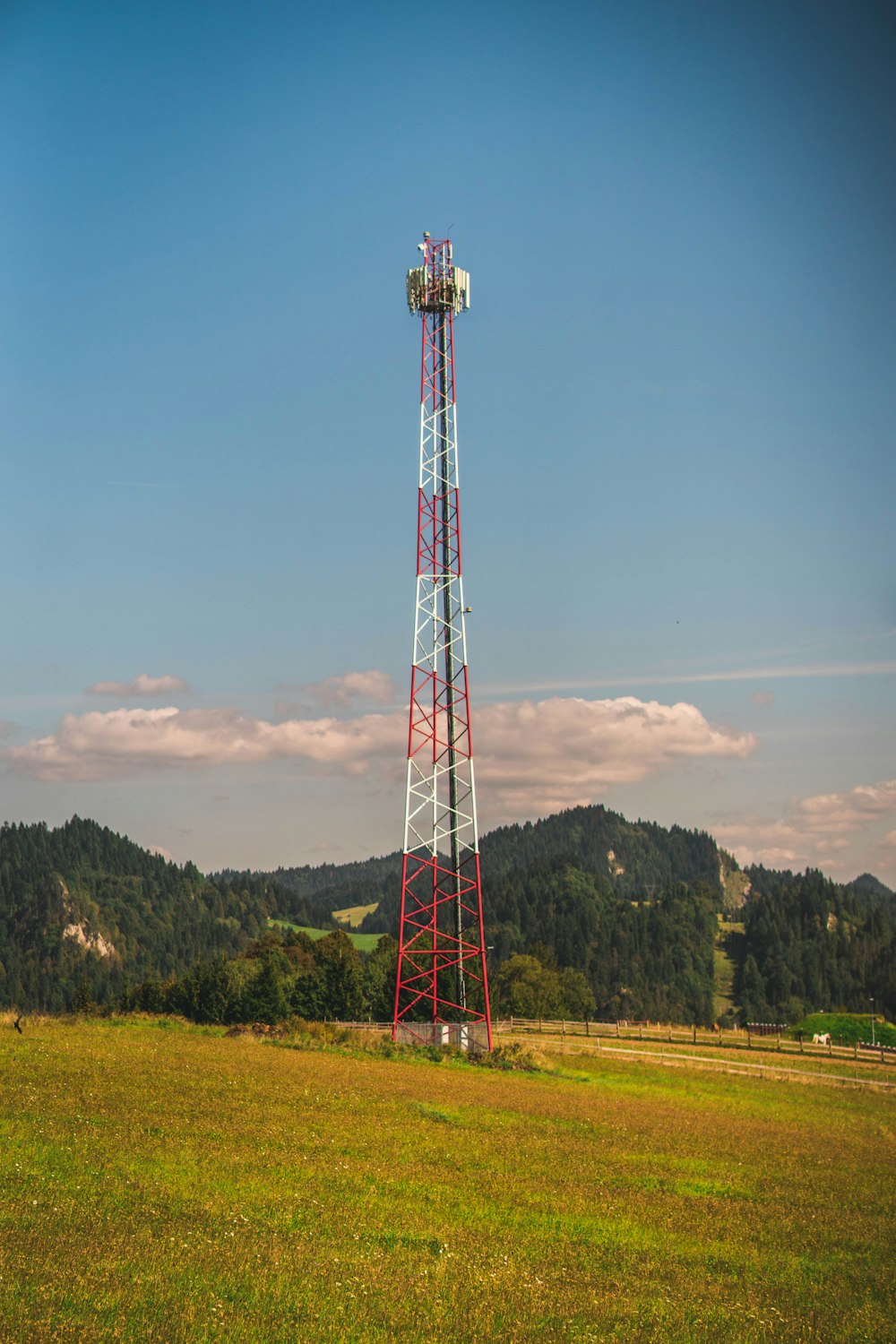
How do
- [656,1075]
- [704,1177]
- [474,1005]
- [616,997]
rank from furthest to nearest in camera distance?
[616,997] → [474,1005] → [656,1075] → [704,1177]

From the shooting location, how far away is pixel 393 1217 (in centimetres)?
1620

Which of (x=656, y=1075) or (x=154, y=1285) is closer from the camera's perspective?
(x=154, y=1285)

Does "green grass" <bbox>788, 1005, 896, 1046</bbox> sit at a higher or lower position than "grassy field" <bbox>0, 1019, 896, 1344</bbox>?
lower

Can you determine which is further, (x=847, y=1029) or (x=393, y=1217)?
(x=847, y=1029)

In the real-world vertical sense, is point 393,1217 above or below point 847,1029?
above

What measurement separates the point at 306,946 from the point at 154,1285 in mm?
110104

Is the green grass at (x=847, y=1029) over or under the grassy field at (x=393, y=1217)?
under

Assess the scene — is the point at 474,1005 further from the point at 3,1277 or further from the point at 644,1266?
the point at 3,1277

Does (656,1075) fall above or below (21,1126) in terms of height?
below

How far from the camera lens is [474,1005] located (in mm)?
55375

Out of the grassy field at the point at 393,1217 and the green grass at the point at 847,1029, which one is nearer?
the grassy field at the point at 393,1217

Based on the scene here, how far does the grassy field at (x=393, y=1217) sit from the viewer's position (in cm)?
1196

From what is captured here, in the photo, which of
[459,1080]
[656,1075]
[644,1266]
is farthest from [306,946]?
[644,1266]

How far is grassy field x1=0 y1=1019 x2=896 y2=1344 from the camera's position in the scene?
12.0 m
